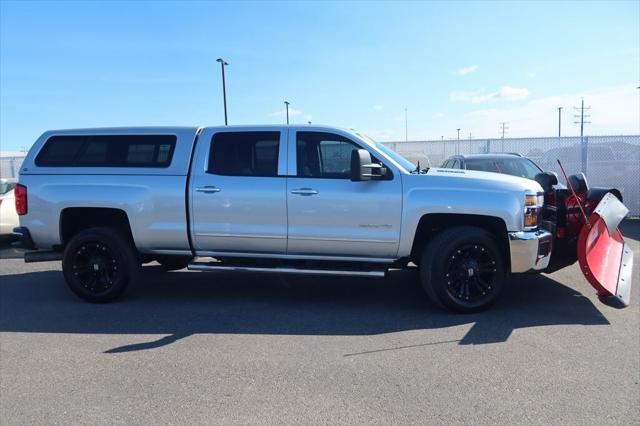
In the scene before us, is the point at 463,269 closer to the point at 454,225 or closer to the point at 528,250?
the point at 454,225

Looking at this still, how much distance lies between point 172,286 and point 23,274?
9.27ft

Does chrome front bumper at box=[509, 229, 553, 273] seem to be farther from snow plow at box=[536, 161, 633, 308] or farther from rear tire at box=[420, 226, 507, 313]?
snow plow at box=[536, 161, 633, 308]

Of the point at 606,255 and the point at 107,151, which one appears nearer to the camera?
the point at 606,255

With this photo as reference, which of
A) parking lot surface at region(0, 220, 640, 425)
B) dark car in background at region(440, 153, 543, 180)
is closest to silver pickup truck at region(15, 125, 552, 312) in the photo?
parking lot surface at region(0, 220, 640, 425)

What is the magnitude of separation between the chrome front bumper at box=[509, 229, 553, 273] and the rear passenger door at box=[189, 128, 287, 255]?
250cm

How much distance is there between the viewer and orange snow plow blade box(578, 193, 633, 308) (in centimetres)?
491

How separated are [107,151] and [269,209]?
2.24 metres

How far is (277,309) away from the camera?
17.8ft

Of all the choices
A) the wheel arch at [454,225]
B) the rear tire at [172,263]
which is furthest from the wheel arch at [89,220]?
the wheel arch at [454,225]

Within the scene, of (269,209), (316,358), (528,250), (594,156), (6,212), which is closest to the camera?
(316,358)

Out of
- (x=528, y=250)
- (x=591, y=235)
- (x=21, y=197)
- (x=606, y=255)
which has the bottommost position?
(x=606, y=255)

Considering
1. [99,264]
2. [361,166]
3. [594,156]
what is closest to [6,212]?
[99,264]

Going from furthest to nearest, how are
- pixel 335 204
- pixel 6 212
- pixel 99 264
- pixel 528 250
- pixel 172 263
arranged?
pixel 6 212 → pixel 172 263 → pixel 99 264 → pixel 335 204 → pixel 528 250

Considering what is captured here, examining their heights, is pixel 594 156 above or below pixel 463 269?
above
